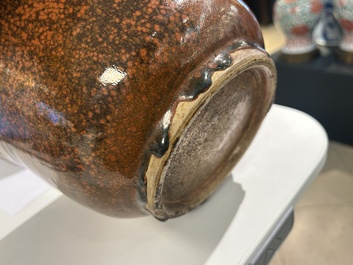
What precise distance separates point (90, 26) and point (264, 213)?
0.47 meters

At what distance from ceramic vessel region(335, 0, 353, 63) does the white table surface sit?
0.73 metres

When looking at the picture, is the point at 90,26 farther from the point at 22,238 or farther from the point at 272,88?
the point at 22,238

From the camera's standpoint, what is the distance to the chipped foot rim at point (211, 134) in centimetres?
53

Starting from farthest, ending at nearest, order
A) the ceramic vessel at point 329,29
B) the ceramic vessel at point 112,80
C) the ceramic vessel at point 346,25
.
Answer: the ceramic vessel at point 329,29 < the ceramic vessel at point 346,25 < the ceramic vessel at point 112,80

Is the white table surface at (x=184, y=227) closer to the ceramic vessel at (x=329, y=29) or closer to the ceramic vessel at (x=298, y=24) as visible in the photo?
the ceramic vessel at (x=298, y=24)

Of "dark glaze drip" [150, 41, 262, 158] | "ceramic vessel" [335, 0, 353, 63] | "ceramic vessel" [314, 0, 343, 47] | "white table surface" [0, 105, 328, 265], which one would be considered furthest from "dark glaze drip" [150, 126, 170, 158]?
"ceramic vessel" [314, 0, 343, 47]

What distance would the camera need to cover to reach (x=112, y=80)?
513 mm

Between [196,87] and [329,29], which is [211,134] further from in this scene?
[329,29]

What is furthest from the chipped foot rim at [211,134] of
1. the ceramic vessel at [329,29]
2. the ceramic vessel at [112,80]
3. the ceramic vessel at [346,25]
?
the ceramic vessel at [329,29]

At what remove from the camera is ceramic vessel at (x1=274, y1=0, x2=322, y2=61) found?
1486 millimetres

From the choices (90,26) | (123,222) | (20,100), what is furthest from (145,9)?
(123,222)

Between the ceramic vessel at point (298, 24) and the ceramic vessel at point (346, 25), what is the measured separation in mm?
92

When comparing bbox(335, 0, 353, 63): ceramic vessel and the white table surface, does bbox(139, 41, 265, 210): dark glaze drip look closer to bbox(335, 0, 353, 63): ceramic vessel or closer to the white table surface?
the white table surface

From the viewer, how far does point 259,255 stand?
715 millimetres
